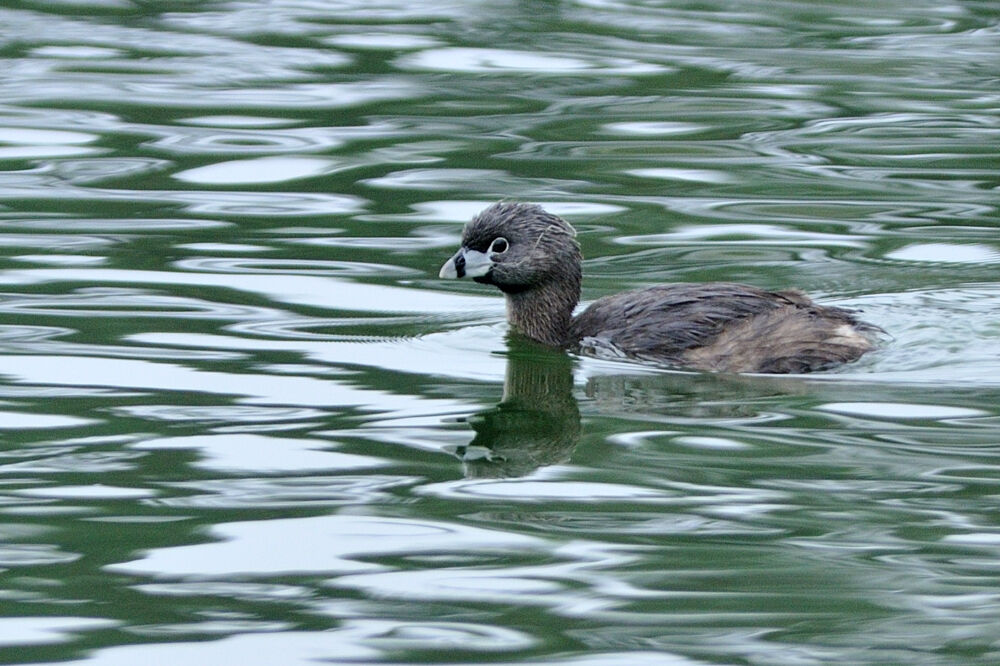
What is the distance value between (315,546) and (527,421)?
1.84 m

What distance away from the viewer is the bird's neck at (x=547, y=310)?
9688 mm

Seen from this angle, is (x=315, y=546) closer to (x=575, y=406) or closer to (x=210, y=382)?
(x=575, y=406)

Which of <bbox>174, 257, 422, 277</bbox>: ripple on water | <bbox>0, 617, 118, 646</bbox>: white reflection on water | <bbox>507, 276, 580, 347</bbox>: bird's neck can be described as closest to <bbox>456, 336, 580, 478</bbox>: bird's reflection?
<bbox>507, 276, 580, 347</bbox>: bird's neck

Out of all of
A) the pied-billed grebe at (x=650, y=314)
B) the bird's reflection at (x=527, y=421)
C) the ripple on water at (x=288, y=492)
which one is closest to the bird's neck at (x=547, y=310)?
the pied-billed grebe at (x=650, y=314)

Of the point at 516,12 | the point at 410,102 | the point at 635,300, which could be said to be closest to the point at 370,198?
the point at 410,102

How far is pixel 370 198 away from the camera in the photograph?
12.4 m

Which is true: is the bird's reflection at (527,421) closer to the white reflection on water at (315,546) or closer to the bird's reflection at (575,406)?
the bird's reflection at (575,406)

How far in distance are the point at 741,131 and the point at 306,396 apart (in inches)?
254

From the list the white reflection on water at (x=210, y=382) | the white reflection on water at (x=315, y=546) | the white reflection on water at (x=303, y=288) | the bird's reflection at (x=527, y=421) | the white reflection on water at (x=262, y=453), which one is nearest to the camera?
the white reflection on water at (x=315, y=546)

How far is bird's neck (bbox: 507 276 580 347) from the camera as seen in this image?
381 inches

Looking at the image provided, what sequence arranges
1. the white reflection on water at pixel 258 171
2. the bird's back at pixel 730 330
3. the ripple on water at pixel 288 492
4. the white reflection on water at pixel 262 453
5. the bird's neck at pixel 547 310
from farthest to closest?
the white reflection on water at pixel 258 171 < the bird's neck at pixel 547 310 < the bird's back at pixel 730 330 < the white reflection on water at pixel 262 453 < the ripple on water at pixel 288 492

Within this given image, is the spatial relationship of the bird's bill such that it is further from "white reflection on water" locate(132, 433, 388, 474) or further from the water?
"white reflection on water" locate(132, 433, 388, 474)

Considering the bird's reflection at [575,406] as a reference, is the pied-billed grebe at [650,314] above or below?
above

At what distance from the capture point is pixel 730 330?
8.87 meters
